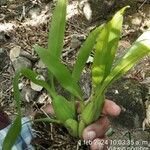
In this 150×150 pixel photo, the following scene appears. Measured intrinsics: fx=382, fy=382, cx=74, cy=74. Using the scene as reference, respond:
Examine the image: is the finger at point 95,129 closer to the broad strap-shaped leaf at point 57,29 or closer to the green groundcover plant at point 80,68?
the green groundcover plant at point 80,68

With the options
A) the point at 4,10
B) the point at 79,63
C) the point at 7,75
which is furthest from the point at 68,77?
the point at 4,10

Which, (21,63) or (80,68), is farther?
(21,63)

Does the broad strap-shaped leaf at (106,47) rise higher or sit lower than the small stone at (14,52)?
higher

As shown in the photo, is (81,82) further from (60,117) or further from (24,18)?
(60,117)

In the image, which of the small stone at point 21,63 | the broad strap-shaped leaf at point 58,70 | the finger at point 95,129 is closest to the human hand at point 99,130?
the finger at point 95,129

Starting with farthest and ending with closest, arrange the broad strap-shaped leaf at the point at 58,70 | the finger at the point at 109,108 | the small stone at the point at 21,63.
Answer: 1. the small stone at the point at 21,63
2. the finger at the point at 109,108
3. the broad strap-shaped leaf at the point at 58,70

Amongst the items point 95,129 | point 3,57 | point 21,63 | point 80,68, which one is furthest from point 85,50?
point 3,57

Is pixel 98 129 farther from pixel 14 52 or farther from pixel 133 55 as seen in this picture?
pixel 14 52
